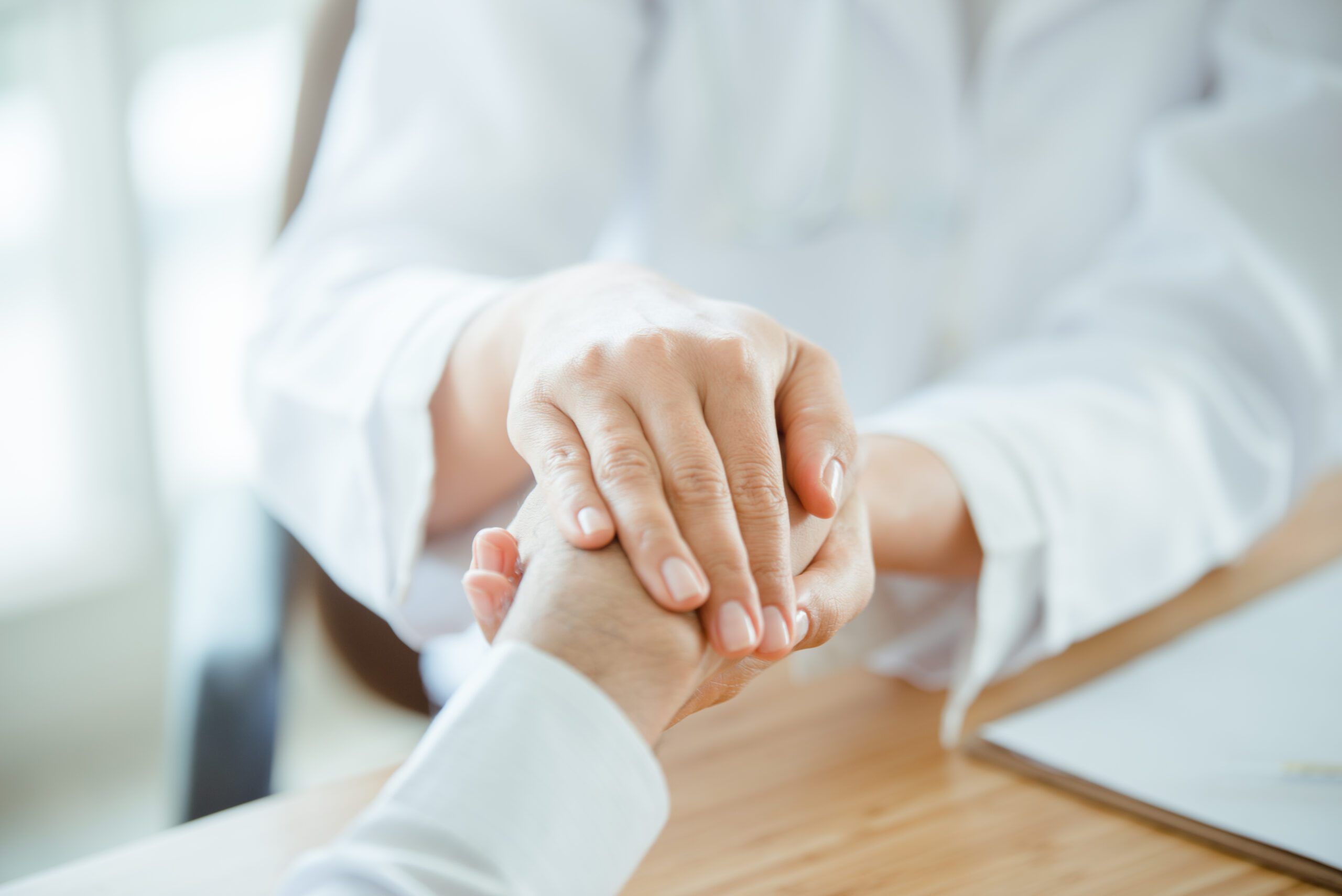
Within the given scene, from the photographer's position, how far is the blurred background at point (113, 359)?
3.88 ft

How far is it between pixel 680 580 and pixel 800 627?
0.14ft

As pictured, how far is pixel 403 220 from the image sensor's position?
1.64 feet

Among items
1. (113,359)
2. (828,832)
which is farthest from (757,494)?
(113,359)

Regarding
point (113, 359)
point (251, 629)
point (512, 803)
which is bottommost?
point (113, 359)

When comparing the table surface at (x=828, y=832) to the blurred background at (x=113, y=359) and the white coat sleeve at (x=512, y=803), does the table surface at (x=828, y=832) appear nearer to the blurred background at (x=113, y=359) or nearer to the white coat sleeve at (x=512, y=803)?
the white coat sleeve at (x=512, y=803)

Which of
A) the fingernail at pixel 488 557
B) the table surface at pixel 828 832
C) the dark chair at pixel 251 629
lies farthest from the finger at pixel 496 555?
the dark chair at pixel 251 629

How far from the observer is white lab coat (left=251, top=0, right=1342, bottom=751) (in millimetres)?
408

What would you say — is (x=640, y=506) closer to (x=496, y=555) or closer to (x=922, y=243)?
(x=496, y=555)

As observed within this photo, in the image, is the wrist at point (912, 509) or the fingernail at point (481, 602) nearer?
the fingernail at point (481, 602)

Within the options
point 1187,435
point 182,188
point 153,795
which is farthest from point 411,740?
point 182,188

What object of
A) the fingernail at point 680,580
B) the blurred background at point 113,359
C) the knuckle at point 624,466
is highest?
the knuckle at point 624,466

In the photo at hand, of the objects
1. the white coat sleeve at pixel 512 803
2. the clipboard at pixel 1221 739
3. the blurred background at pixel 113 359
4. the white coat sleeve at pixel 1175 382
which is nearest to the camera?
the white coat sleeve at pixel 512 803

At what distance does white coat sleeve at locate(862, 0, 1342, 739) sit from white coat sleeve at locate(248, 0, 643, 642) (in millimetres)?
199

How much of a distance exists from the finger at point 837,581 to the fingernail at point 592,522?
56 millimetres
